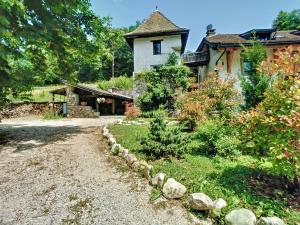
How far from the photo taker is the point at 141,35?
896 inches

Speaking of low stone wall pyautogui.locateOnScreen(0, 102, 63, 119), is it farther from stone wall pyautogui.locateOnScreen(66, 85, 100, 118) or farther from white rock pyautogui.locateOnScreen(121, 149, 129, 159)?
white rock pyautogui.locateOnScreen(121, 149, 129, 159)

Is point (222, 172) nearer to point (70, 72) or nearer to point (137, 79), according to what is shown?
point (70, 72)

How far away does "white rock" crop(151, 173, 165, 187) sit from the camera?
534cm

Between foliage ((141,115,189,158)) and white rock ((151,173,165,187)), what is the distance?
1.22 m

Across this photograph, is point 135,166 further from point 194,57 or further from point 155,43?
point 194,57

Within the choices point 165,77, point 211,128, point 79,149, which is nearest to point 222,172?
point 211,128

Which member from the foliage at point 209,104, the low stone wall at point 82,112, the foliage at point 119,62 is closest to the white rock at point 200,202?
the foliage at point 209,104

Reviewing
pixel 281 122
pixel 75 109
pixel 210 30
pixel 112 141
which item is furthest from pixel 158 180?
pixel 210 30

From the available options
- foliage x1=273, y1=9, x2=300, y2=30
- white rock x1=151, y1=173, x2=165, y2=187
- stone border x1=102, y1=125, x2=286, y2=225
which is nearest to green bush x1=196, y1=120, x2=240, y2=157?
stone border x1=102, y1=125, x2=286, y2=225

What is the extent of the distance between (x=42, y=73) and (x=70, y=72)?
143 centimetres

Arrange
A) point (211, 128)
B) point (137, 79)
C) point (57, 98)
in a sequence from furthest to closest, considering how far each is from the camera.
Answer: point (57, 98) → point (137, 79) → point (211, 128)

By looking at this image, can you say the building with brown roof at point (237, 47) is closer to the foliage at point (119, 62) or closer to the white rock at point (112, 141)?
the white rock at point (112, 141)

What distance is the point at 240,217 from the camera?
152 inches

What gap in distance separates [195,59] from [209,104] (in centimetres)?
A: 1307
